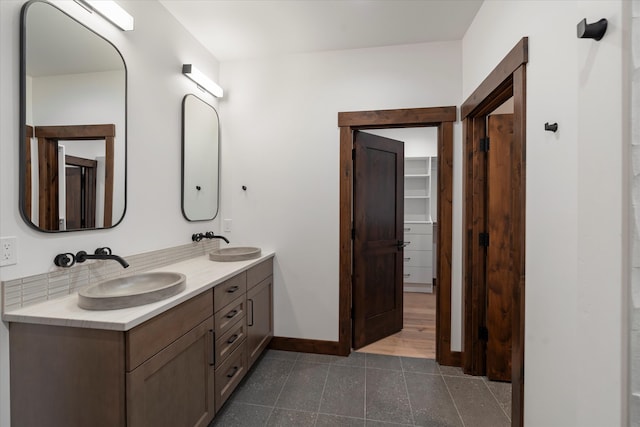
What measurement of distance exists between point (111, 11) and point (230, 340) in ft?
6.63

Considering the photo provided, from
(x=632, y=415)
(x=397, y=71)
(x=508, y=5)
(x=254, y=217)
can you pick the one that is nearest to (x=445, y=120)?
(x=397, y=71)

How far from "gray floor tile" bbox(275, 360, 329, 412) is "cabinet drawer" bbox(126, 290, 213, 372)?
874 millimetres

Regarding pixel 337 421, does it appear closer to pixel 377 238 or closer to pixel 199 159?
pixel 377 238

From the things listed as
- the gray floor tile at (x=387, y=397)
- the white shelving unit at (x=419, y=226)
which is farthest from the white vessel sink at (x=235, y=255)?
the white shelving unit at (x=419, y=226)

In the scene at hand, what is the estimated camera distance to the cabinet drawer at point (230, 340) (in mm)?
1713

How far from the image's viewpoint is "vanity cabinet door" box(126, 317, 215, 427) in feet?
3.69

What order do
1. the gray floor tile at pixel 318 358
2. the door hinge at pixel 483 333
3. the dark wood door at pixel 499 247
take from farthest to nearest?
the gray floor tile at pixel 318 358 < the door hinge at pixel 483 333 < the dark wood door at pixel 499 247

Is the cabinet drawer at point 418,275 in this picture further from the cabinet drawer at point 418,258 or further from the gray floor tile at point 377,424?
the gray floor tile at point 377,424

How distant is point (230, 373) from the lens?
1.84 m

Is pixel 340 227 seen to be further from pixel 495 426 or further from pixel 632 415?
pixel 632 415

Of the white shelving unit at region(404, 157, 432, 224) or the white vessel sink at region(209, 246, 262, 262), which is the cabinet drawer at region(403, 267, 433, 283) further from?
the white vessel sink at region(209, 246, 262, 262)

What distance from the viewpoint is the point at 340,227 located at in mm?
2516

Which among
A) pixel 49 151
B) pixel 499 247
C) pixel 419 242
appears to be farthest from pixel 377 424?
pixel 419 242

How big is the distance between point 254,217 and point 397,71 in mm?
1836
